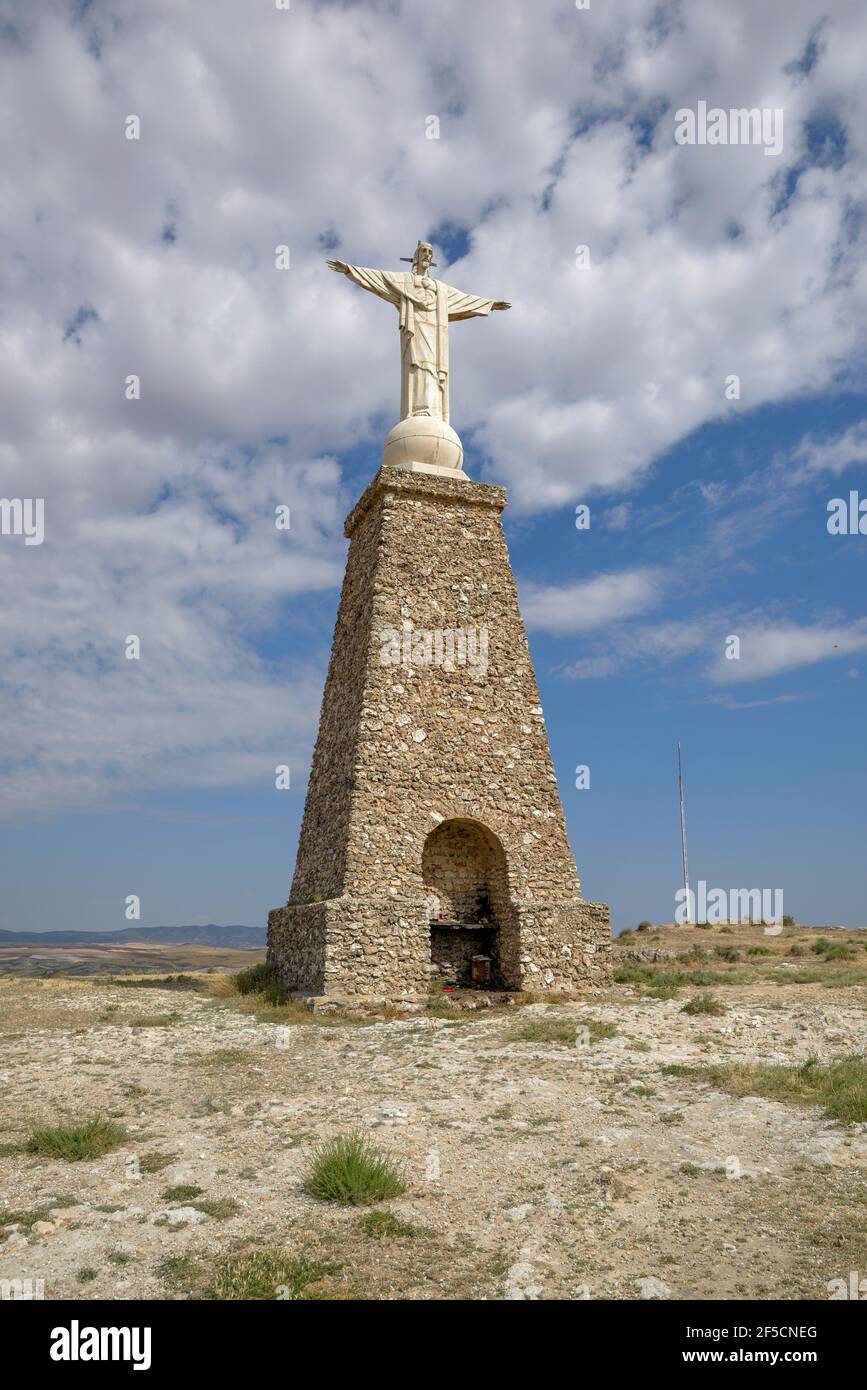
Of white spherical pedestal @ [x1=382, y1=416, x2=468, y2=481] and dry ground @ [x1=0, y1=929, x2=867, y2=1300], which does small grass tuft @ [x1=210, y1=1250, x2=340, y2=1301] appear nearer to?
dry ground @ [x1=0, y1=929, x2=867, y2=1300]

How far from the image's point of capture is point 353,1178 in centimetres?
649

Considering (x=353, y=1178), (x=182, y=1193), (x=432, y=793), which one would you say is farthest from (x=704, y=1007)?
(x=182, y=1193)

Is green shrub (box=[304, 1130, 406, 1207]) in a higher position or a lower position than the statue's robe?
lower

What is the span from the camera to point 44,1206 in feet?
20.7

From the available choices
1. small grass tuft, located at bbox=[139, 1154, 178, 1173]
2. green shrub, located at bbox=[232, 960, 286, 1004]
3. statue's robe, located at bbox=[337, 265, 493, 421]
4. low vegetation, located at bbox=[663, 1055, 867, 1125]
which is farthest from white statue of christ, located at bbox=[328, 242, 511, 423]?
small grass tuft, located at bbox=[139, 1154, 178, 1173]

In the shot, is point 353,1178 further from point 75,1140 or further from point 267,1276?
point 75,1140

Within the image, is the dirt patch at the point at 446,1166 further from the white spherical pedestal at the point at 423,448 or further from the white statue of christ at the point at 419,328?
the white statue of christ at the point at 419,328

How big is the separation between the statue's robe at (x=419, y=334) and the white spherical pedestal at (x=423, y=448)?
1.73ft

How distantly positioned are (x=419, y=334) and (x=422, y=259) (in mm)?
2034

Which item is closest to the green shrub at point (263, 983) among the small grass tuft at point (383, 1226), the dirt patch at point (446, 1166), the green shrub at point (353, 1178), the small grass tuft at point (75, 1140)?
the dirt patch at point (446, 1166)

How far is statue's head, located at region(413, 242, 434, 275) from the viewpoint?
20734 mm

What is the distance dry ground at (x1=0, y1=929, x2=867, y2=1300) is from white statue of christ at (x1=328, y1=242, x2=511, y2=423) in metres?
13.6

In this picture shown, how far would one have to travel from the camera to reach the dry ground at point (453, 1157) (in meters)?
5.39
